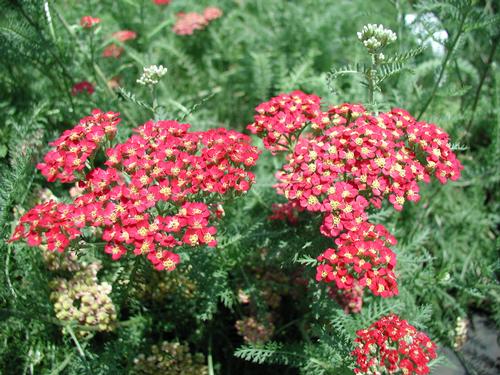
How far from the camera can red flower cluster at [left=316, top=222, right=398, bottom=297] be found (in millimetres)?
1861

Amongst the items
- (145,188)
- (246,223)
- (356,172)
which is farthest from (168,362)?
(356,172)

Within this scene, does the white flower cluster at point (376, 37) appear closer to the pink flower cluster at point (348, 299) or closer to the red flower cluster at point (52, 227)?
the pink flower cluster at point (348, 299)

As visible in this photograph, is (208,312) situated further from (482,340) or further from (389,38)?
(482,340)

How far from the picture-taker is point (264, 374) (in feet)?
8.99

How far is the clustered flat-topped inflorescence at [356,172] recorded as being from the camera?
6.22ft

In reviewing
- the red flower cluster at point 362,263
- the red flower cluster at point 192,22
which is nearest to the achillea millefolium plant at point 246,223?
the red flower cluster at point 362,263

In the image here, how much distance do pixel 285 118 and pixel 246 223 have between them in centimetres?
72

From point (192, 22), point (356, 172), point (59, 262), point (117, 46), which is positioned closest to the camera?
point (356, 172)

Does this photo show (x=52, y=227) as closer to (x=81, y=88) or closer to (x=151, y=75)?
(x=151, y=75)

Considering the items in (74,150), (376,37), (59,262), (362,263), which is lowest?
(362,263)

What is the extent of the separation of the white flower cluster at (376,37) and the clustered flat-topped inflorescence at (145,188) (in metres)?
0.71

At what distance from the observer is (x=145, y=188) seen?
2.04 m

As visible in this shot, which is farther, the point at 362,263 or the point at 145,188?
the point at 145,188

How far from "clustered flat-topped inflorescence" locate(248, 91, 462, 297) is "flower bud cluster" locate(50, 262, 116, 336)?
1154mm
